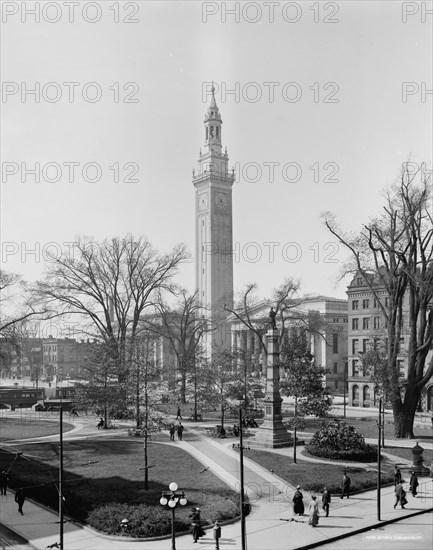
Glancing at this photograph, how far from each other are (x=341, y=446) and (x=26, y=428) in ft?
83.9

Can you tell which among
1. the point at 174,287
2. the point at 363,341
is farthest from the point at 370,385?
the point at 174,287

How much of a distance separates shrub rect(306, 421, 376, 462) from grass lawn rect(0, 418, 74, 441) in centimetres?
2038

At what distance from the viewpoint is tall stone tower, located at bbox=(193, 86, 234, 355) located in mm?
110375

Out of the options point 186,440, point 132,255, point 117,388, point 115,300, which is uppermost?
point 132,255

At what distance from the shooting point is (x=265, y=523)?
69.4 feet

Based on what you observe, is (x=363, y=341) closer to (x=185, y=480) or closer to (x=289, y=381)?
(x=289, y=381)

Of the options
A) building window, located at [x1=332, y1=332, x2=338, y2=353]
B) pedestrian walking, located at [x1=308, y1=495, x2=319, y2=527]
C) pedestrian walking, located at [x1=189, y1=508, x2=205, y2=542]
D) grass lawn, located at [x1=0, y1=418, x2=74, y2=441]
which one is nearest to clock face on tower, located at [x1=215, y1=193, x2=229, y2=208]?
building window, located at [x1=332, y1=332, x2=338, y2=353]

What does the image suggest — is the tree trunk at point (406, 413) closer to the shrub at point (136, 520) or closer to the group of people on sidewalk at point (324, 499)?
the group of people on sidewalk at point (324, 499)

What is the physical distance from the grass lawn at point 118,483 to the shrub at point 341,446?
7.27 meters

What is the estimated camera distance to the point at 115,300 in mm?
55500

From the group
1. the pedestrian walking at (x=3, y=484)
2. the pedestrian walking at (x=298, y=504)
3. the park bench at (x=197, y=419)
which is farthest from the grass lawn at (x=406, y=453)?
the pedestrian walking at (x=3, y=484)

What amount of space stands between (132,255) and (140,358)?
2534 centimetres

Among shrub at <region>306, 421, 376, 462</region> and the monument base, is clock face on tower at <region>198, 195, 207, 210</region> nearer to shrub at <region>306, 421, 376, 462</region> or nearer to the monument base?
the monument base

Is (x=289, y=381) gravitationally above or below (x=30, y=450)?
above
